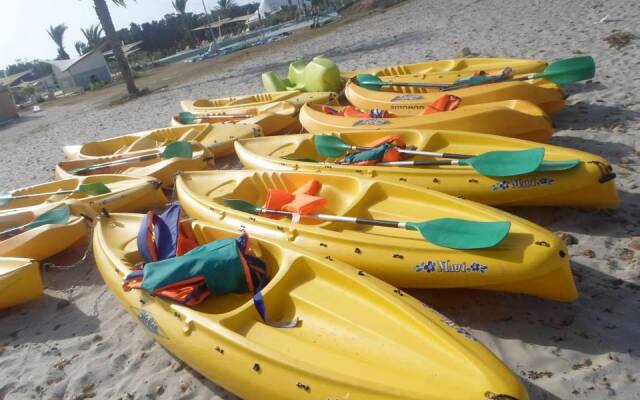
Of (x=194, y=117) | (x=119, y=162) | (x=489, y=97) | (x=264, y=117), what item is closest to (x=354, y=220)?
(x=489, y=97)

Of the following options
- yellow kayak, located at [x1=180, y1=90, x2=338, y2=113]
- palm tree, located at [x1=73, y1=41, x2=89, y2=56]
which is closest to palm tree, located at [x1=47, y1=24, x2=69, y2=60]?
palm tree, located at [x1=73, y1=41, x2=89, y2=56]

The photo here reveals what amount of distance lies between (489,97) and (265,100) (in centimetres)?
447

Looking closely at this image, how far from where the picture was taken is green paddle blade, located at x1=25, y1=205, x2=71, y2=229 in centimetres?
461

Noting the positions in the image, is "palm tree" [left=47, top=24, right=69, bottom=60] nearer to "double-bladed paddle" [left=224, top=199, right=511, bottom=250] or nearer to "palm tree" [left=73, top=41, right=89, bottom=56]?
"palm tree" [left=73, top=41, right=89, bottom=56]

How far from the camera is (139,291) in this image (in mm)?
2973

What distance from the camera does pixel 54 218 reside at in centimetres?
466

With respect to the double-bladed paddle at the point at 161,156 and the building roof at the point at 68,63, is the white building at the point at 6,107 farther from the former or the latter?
the double-bladed paddle at the point at 161,156

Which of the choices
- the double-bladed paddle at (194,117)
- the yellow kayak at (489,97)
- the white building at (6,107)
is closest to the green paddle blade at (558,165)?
the yellow kayak at (489,97)

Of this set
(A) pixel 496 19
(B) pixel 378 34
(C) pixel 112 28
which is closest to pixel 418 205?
(A) pixel 496 19

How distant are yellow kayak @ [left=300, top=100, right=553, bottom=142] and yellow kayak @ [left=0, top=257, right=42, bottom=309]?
3.51 meters

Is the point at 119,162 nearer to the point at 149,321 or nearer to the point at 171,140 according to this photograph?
the point at 171,140

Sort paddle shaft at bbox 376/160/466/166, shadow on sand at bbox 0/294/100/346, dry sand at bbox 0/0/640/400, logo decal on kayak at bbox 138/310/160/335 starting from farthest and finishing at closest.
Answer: paddle shaft at bbox 376/160/466/166
shadow on sand at bbox 0/294/100/346
logo decal on kayak at bbox 138/310/160/335
dry sand at bbox 0/0/640/400

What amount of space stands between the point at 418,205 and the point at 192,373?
2.04 metres

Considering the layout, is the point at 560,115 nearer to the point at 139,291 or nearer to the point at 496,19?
the point at 139,291
